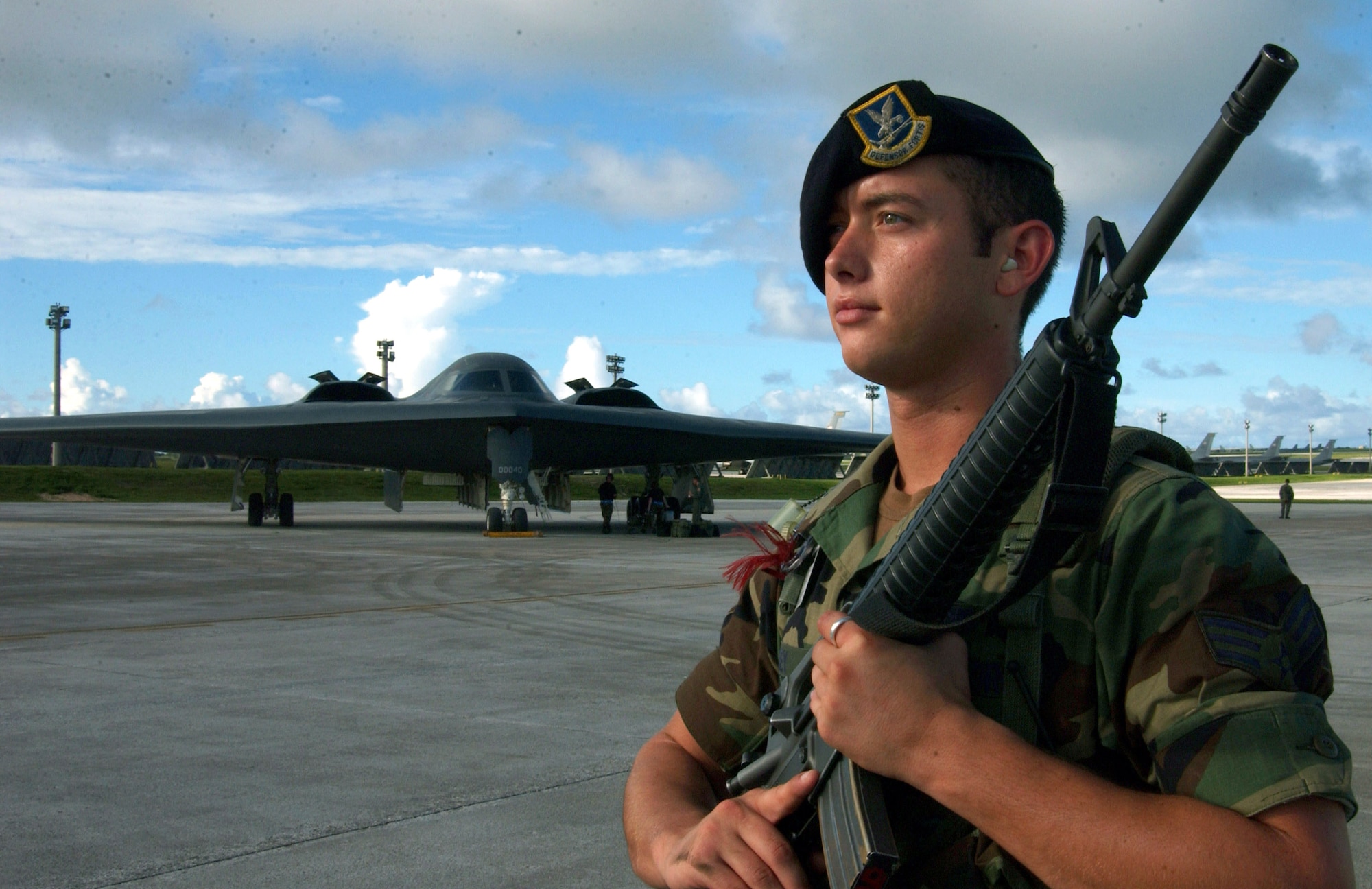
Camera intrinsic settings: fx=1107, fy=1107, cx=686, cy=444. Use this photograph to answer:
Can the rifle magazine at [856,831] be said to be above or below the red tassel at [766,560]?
below

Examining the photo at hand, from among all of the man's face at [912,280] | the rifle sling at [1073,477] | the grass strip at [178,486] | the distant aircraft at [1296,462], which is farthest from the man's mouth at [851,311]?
the distant aircraft at [1296,462]

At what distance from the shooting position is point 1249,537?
1622 mm

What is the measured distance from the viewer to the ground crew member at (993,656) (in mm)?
1520

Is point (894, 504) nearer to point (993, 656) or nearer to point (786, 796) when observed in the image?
point (993, 656)

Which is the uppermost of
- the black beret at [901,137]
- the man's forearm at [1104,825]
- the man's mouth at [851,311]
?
the black beret at [901,137]

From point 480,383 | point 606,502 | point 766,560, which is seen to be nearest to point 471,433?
point 480,383

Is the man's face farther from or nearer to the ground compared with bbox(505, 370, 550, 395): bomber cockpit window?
nearer to the ground

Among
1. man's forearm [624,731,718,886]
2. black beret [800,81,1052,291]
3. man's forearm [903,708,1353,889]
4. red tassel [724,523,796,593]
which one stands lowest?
man's forearm [624,731,718,886]

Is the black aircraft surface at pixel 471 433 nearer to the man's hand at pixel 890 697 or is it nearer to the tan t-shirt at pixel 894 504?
the tan t-shirt at pixel 894 504

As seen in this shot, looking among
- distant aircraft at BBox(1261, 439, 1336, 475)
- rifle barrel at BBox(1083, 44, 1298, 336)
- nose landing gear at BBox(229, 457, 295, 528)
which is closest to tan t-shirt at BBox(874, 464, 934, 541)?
rifle barrel at BBox(1083, 44, 1298, 336)

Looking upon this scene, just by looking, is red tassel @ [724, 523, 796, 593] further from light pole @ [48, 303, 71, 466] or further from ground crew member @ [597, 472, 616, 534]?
light pole @ [48, 303, 71, 466]

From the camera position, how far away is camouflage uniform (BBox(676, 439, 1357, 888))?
59.4 inches

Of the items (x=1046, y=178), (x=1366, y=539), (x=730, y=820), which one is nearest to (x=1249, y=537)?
(x=1046, y=178)

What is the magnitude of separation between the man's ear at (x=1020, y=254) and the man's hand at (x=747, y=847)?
3.14 feet
